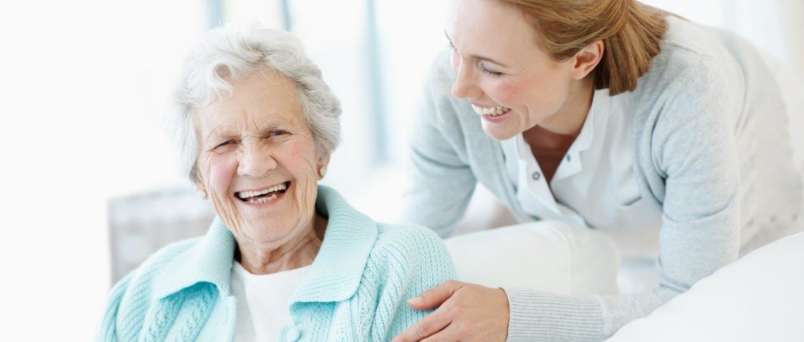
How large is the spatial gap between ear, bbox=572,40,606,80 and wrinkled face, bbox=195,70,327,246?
496mm

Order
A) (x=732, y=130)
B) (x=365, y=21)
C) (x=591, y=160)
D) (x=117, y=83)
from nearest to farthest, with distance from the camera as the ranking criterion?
1. (x=732, y=130)
2. (x=591, y=160)
3. (x=117, y=83)
4. (x=365, y=21)

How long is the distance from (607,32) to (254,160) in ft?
2.12

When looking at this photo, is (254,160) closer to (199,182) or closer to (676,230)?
(199,182)

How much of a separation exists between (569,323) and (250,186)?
0.59 meters

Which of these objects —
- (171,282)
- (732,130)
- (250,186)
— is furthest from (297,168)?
(732,130)

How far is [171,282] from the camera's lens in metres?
1.81

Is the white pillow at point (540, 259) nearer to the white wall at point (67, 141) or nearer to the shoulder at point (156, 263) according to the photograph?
the shoulder at point (156, 263)

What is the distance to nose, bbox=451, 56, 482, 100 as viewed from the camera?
1818mm

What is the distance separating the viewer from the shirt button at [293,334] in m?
1.71

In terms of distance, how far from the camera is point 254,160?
1.69 m

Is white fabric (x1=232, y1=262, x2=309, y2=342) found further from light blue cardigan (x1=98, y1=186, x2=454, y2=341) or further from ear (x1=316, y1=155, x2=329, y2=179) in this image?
ear (x1=316, y1=155, x2=329, y2=179)

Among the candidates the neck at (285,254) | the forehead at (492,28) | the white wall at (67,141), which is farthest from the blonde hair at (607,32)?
the white wall at (67,141)

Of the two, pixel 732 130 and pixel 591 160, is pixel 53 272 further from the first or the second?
pixel 732 130

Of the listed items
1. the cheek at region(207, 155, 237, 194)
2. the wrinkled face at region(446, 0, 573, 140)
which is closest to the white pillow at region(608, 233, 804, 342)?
the wrinkled face at region(446, 0, 573, 140)
